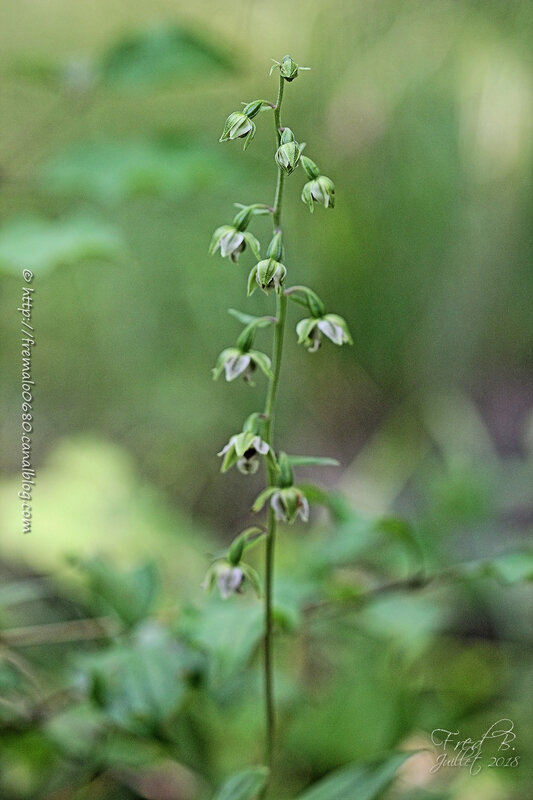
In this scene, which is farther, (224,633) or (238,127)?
(224,633)

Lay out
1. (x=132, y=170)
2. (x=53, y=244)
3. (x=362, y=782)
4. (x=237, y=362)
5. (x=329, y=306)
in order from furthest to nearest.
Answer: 1. (x=329, y=306)
2. (x=132, y=170)
3. (x=53, y=244)
4. (x=362, y=782)
5. (x=237, y=362)

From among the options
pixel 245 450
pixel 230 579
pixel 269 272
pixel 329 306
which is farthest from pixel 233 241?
pixel 329 306

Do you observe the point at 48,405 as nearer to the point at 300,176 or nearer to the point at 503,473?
the point at 300,176

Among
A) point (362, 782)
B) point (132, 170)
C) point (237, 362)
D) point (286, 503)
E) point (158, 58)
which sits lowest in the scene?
point (362, 782)

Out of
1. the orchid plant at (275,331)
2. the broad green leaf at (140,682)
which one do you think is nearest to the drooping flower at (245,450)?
the orchid plant at (275,331)

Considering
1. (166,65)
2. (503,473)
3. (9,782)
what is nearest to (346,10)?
(166,65)

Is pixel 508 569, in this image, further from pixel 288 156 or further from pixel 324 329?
pixel 288 156

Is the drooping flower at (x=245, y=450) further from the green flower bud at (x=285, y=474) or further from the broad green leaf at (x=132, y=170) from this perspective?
the broad green leaf at (x=132, y=170)
